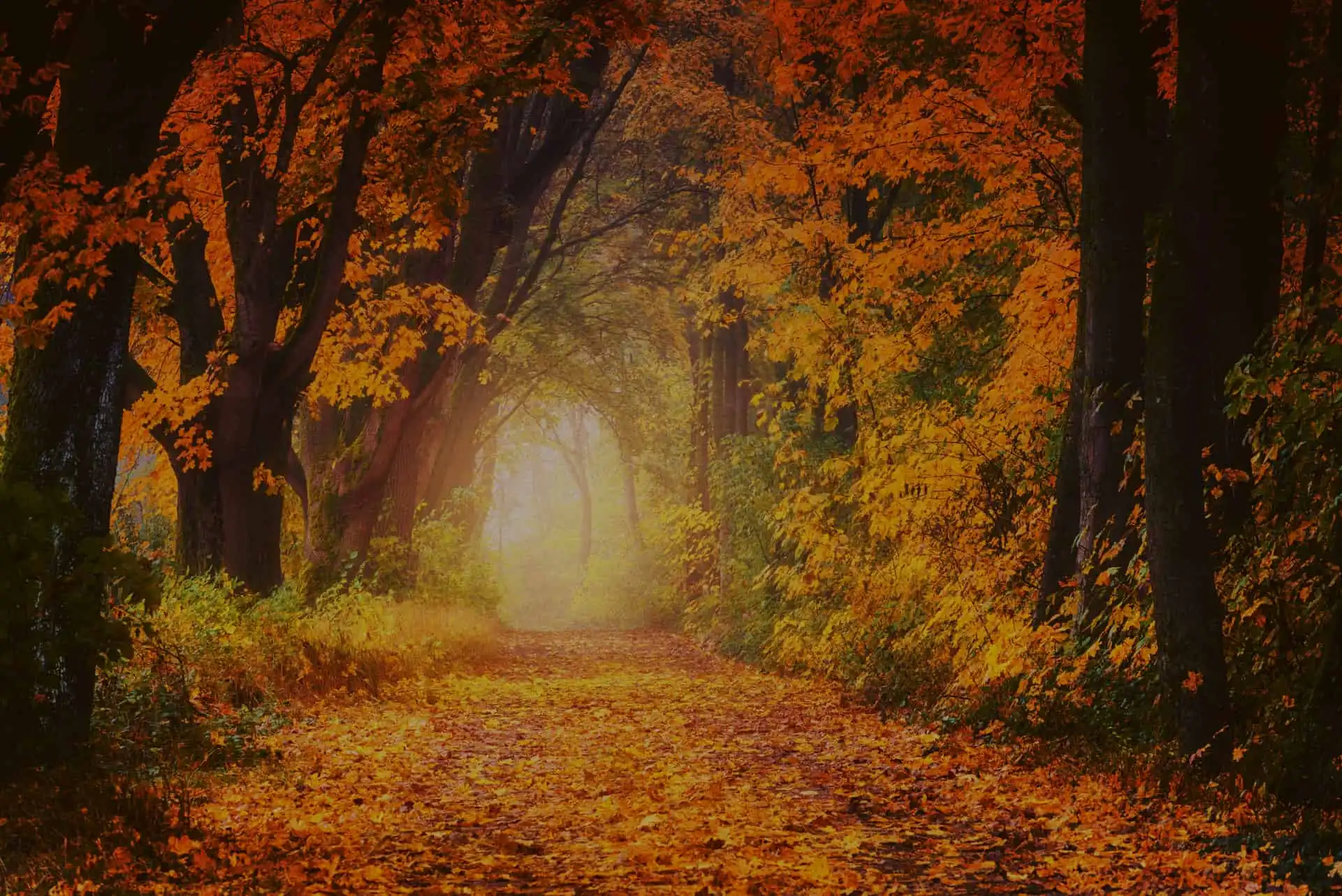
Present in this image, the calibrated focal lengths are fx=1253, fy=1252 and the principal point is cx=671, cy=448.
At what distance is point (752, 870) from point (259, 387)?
34.5 feet

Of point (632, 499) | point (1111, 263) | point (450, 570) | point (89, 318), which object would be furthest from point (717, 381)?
point (89, 318)

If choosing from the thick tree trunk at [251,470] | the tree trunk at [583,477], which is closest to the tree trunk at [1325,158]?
the thick tree trunk at [251,470]

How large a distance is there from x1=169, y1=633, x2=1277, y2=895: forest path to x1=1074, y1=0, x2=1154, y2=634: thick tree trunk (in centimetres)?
203

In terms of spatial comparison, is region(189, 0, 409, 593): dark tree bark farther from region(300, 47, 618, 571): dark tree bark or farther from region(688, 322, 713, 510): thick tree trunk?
region(688, 322, 713, 510): thick tree trunk

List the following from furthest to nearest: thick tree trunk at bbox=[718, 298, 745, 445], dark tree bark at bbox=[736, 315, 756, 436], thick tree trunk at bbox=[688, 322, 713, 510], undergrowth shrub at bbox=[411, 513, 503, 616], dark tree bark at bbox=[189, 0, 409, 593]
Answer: thick tree trunk at bbox=[688, 322, 713, 510]
thick tree trunk at bbox=[718, 298, 745, 445]
dark tree bark at bbox=[736, 315, 756, 436]
undergrowth shrub at bbox=[411, 513, 503, 616]
dark tree bark at bbox=[189, 0, 409, 593]

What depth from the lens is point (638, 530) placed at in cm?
4366

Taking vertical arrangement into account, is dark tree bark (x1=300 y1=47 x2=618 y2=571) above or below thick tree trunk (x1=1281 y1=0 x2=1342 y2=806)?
above

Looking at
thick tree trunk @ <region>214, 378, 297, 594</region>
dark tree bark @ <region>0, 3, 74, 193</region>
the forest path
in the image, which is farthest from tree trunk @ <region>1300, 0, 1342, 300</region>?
thick tree trunk @ <region>214, 378, 297, 594</region>

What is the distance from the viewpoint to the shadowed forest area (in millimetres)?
6941

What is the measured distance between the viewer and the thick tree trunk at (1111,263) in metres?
9.66

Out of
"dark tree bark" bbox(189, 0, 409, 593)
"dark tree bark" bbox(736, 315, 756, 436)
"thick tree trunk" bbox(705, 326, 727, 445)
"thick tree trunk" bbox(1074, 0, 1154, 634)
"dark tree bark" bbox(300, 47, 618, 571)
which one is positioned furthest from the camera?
"thick tree trunk" bbox(705, 326, 727, 445)

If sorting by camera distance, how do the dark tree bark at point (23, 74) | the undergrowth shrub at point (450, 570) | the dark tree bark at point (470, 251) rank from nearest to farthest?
the dark tree bark at point (23, 74) → the dark tree bark at point (470, 251) → the undergrowth shrub at point (450, 570)

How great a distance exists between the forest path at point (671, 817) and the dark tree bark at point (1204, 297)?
41.2 inches

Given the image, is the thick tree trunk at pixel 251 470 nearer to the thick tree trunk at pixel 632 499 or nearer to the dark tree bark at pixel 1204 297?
the dark tree bark at pixel 1204 297
